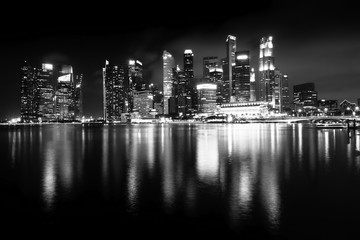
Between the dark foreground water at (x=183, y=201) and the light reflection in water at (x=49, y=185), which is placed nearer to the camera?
the dark foreground water at (x=183, y=201)

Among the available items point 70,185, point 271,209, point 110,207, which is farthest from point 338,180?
point 70,185

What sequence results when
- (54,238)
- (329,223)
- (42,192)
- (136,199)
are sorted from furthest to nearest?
(42,192)
(136,199)
(329,223)
(54,238)

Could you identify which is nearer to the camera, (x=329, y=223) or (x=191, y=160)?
(x=329, y=223)

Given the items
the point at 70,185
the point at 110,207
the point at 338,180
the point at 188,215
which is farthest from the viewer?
the point at 338,180

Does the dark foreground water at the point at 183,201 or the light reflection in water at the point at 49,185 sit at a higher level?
the light reflection in water at the point at 49,185

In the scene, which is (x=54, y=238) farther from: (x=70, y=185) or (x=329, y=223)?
(x=329, y=223)

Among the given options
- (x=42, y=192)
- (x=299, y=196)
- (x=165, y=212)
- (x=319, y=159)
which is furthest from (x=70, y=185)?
(x=319, y=159)

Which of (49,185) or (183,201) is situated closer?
(183,201)

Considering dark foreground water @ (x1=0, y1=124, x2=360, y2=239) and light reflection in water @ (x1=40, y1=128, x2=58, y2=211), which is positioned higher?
light reflection in water @ (x1=40, y1=128, x2=58, y2=211)

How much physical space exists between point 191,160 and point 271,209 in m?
14.5

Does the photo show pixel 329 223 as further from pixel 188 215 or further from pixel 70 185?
pixel 70 185

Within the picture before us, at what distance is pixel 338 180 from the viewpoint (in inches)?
736

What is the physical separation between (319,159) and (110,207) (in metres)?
21.5

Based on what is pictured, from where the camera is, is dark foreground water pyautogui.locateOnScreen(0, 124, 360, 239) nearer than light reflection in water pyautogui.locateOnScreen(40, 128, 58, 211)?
Yes
